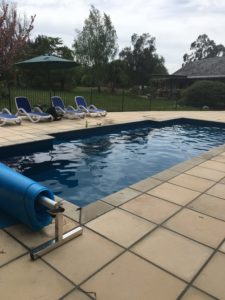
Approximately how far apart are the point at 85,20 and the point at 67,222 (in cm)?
3256

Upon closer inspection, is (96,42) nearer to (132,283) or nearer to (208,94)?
(208,94)

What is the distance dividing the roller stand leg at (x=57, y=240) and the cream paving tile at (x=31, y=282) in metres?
0.08

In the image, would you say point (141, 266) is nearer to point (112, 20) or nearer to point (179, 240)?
point (179, 240)

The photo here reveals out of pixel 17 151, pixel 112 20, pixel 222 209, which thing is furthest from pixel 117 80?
pixel 222 209

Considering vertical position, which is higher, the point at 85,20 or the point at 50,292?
the point at 85,20

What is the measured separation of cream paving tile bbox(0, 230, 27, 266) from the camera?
2375 mm

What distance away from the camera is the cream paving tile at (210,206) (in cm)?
332

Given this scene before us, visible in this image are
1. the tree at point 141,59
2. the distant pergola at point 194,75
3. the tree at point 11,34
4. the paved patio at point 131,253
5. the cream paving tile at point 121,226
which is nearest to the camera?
the paved patio at point 131,253

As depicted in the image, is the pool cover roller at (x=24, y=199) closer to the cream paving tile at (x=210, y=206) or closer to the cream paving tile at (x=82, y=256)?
the cream paving tile at (x=82, y=256)

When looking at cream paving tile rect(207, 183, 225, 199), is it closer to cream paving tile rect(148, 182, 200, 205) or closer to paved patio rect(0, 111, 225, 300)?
paved patio rect(0, 111, 225, 300)

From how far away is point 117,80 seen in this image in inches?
1320

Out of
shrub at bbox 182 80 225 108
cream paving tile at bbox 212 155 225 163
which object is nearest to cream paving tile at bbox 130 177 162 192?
cream paving tile at bbox 212 155 225 163

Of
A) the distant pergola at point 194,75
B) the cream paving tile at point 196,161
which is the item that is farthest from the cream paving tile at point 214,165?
the distant pergola at point 194,75

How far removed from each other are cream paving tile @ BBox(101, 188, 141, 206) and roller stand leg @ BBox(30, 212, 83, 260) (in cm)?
92
